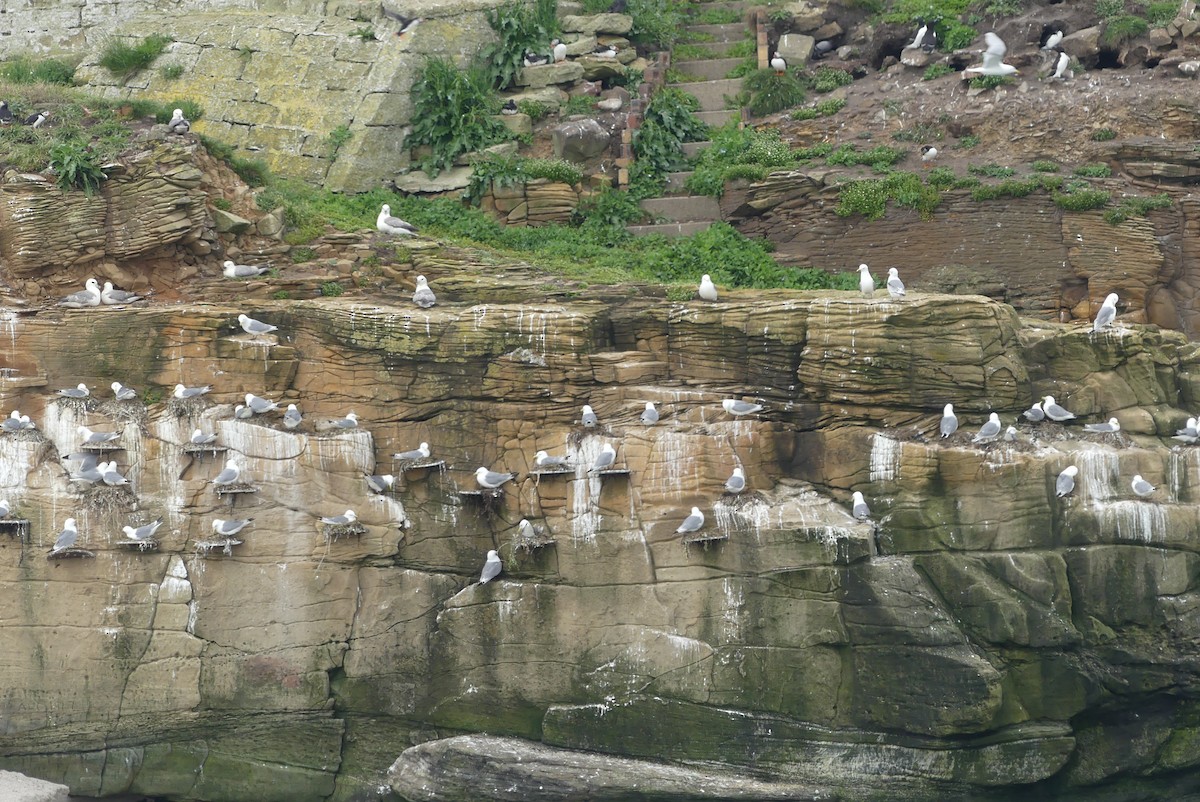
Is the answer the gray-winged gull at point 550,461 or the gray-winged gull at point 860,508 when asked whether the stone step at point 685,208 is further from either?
→ the gray-winged gull at point 860,508

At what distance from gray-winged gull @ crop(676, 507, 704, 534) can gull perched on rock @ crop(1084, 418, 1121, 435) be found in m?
4.83

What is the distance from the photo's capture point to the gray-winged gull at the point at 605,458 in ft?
65.0

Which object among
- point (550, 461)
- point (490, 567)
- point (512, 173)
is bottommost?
point (490, 567)

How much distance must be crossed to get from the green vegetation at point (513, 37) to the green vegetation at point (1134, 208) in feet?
34.2

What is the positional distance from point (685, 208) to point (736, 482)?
7899 millimetres

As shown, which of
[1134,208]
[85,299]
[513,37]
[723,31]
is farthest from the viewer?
[723,31]

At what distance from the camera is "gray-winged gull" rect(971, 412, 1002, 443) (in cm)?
1934

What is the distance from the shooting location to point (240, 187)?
24078 mm

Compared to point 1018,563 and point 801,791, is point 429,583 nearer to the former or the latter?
point 801,791

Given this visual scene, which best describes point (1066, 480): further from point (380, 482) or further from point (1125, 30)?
point (1125, 30)

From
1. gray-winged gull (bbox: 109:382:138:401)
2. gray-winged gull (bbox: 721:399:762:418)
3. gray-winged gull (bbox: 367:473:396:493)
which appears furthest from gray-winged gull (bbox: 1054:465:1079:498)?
gray-winged gull (bbox: 109:382:138:401)

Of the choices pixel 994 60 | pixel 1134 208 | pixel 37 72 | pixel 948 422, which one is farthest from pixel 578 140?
pixel 37 72

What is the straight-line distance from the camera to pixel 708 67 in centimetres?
2962

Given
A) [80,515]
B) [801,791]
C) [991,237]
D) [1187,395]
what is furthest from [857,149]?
[80,515]
